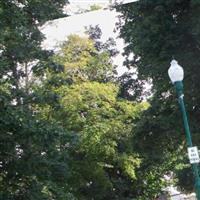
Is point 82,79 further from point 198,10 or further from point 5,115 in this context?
point 5,115

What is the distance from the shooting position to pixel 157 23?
17875mm

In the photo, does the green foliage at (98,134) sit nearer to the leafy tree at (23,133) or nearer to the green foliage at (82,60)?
the green foliage at (82,60)

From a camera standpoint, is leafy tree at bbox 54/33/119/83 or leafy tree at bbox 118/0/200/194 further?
leafy tree at bbox 54/33/119/83

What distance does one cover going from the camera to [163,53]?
57.8 feet

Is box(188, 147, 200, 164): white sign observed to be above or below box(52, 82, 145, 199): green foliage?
below

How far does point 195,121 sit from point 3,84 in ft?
23.1

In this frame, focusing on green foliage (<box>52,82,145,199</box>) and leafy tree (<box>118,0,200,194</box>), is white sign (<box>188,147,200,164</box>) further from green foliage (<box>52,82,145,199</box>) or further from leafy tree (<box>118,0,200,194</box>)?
green foliage (<box>52,82,145,199</box>)

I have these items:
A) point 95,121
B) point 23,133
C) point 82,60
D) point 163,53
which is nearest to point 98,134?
point 95,121

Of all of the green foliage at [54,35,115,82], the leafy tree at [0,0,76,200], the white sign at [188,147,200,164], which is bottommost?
the white sign at [188,147,200,164]

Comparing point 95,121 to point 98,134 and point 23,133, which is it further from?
point 23,133

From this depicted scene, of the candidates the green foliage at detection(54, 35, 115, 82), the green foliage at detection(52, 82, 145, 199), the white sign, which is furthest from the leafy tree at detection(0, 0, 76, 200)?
the green foliage at detection(54, 35, 115, 82)

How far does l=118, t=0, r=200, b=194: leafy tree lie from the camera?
690 inches

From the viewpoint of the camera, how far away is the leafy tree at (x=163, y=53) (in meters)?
17.5

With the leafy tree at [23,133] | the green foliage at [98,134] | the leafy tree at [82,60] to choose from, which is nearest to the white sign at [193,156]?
the leafy tree at [23,133]
